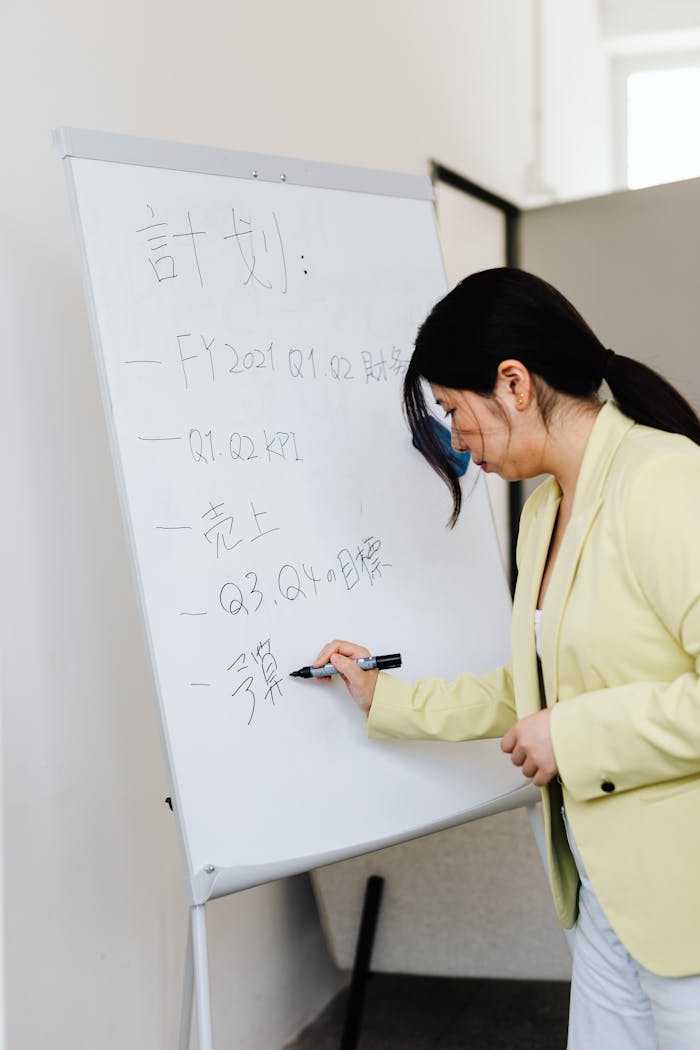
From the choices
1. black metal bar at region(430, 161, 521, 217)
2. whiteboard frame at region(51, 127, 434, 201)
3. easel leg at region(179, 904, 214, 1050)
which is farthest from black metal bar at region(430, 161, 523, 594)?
easel leg at region(179, 904, 214, 1050)

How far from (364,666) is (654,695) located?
18.6 inches

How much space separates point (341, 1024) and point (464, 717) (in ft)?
3.88

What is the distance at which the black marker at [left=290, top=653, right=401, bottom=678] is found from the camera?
1.51 metres

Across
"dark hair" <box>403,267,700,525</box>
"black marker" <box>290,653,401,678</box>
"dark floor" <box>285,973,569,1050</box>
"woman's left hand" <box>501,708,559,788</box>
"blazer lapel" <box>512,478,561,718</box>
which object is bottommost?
"dark floor" <box>285,973,569,1050</box>

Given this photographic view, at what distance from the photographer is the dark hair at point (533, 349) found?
1.23 meters

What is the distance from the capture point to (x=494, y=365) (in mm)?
Result: 1255

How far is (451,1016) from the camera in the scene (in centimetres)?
243

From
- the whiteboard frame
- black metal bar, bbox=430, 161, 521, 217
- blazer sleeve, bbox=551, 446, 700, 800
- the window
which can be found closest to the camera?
blazer sleeve, bbox=551, 446, 700, 800

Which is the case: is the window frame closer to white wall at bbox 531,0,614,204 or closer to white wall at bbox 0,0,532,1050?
white wall at bbox 531,0,614,204

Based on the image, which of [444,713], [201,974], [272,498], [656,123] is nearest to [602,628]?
[444,713]

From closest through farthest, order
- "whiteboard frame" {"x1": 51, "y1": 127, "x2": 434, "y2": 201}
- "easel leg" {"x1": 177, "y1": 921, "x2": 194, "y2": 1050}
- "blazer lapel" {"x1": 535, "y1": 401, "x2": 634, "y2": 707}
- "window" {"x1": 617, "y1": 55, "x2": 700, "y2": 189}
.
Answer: "blazer lapel" {"x1": 535, "y1": 401, "x2": 634, "y2": 707}
"whiteboard frame" {"x1": 51, "y1": 127, "x2": 434, "y2": 201}
"easel leg" {"x1": 177, "y1": 921, "x2": 194, "y2": 1050}
"window" {"x1": 617, "y1": 55, "x2": 700, "y2": 189}

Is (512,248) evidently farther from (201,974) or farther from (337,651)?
(201,974)

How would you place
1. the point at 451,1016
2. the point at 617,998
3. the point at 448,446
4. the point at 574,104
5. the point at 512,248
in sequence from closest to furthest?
the point at 617,998, the point at 448,446, the point at 451,1016, the point at 512,248, the point at 574,104

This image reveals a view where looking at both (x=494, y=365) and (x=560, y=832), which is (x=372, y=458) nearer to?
(x=494, y=365)
